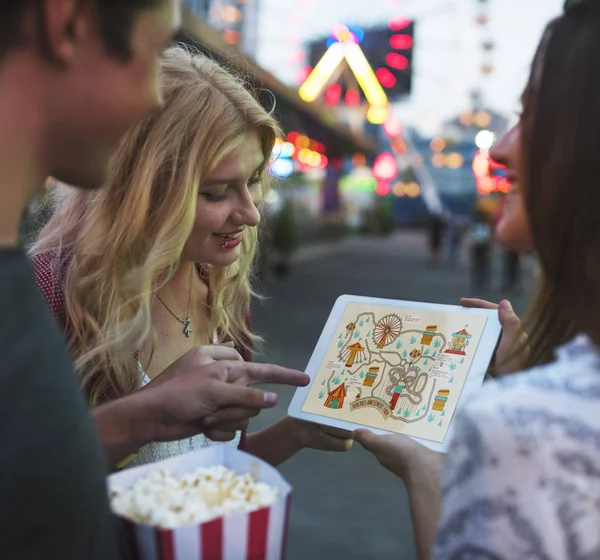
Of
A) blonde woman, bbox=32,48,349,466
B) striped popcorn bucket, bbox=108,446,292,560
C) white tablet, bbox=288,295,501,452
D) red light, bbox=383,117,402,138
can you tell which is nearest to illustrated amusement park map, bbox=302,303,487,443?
white tablet, bbox=288,295,501,452

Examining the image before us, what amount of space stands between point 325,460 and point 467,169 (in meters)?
43.2

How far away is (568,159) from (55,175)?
28.0 inches

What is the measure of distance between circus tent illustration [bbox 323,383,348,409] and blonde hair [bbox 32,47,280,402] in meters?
0.46

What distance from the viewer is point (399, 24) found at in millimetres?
24672

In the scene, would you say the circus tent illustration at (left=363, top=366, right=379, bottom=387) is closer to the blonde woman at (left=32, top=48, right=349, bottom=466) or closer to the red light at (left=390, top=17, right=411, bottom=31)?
the blonde woman at (left=32, top=48, right=349, bottom=466)

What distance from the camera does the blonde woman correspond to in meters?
1.59

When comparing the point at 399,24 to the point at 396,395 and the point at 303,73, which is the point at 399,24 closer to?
the point at 303,73

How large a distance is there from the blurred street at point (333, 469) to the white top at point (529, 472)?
175cm

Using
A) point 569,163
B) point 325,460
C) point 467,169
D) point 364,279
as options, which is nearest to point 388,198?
point 467,169

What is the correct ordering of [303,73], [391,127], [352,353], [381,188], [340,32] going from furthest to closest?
[381,188] < [391,127] < [303,73] < [340,32] < [352,353]

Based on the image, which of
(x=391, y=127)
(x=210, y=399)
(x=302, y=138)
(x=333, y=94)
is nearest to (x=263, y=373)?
(x=210, y=399)

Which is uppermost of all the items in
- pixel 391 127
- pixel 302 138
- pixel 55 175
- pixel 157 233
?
pixel 55 175

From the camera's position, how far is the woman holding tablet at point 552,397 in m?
0.82

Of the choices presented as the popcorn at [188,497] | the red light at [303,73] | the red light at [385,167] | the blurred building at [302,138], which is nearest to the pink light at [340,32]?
the red light at [303,73]
